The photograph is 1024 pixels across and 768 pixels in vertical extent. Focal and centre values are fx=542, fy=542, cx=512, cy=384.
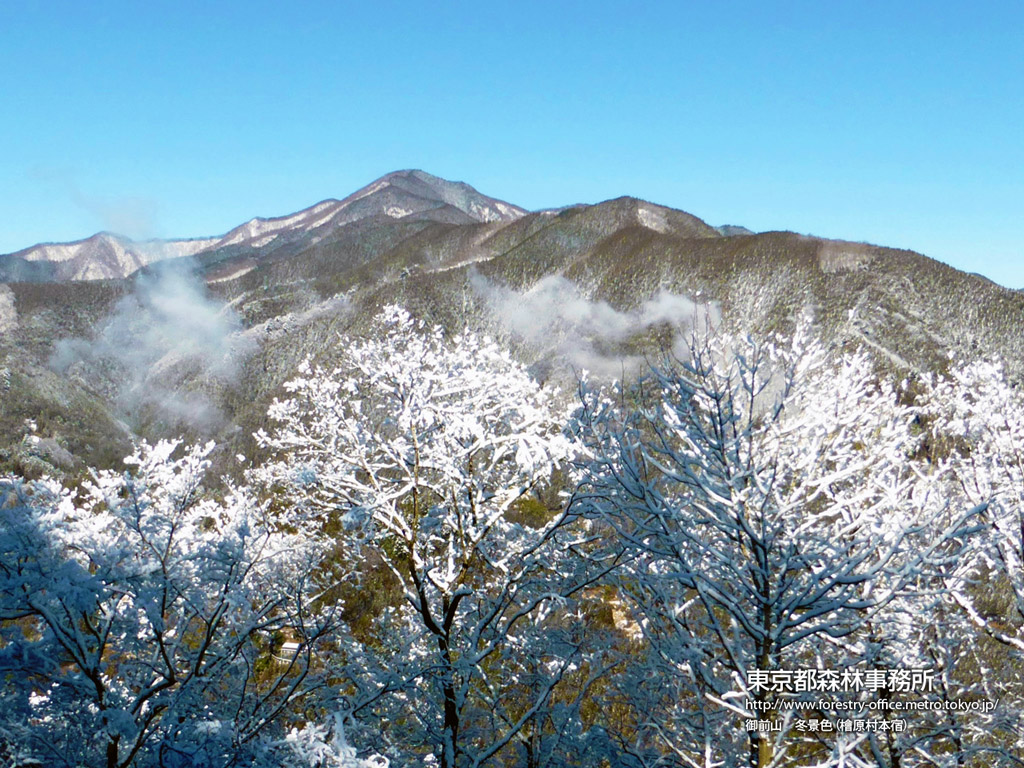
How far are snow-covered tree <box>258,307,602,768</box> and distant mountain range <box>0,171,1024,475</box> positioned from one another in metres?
64.7

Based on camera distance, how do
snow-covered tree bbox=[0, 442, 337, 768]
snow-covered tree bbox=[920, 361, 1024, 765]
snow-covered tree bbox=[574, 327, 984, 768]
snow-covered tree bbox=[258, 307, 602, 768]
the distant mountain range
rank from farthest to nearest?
the distant mountain range
snow-covered tree bbox=[258, 307, 602, 768]
snow-covered tree bbox=[920, 361, 1024, 765]
snow-covered tree bbox=[0, 442, 337, 768]
snow-covered tree bbox=[574, 327, 984, 768]

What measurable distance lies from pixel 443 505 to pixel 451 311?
9565 cm

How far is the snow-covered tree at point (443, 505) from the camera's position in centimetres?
612

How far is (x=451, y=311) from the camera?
10081 centimetres

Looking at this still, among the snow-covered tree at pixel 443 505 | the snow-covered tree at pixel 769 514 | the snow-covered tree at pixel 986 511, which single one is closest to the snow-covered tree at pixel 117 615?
the snow-covered tree at pixel 443 505

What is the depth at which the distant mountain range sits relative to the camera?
7675 centimetres

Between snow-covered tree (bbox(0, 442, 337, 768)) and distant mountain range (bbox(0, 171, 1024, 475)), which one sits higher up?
distant mountain range (bbox(0, 171, 1024, 475))

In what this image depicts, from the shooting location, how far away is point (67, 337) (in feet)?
393

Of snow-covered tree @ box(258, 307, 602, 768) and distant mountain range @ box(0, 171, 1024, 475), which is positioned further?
distant mountain range @ box(0, 171, 1024, 475)

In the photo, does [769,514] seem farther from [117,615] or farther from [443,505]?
[117,615]

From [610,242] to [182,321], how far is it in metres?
111

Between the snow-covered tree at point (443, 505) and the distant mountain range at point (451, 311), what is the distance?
6475cm

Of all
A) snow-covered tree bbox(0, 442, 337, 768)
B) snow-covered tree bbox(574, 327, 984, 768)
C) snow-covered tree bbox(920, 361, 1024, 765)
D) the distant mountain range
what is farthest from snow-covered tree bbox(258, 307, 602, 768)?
the distant mountain range

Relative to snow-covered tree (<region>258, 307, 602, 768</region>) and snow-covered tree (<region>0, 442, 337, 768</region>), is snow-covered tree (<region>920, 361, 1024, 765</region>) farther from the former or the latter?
snow-covered tree (<region>0, 442, 337, 768</region>)
